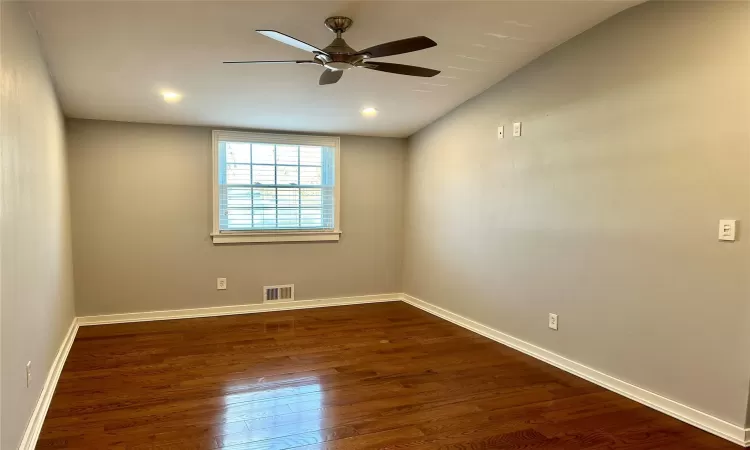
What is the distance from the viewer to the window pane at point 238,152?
480cm

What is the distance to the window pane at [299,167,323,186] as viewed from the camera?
5.10 m

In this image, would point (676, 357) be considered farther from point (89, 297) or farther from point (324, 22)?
point (89, 297)

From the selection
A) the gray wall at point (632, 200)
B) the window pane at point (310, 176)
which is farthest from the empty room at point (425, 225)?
the window pane at point (310, 176)

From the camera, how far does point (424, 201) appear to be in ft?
16.5

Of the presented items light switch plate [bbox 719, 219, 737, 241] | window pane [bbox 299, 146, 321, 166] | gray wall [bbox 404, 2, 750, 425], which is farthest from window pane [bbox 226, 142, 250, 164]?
light switch plate [bbox 719, 219, 737, 241]

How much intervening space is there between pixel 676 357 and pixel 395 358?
1811 millimetres

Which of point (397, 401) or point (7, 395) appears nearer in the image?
point (7, 395)

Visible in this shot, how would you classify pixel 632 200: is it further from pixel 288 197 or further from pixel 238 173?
pixel 238 173

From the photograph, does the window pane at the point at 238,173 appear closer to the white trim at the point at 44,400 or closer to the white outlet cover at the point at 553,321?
the white trim at the point at 44,400

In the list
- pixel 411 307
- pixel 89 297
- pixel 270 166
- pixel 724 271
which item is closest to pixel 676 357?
pixel 724 271

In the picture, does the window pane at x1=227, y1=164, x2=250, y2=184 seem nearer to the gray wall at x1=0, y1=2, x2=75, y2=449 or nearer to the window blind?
the window blind

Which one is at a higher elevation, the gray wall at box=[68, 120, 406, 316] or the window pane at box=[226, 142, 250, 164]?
the window pane at box=[226, 142, 250, 164]

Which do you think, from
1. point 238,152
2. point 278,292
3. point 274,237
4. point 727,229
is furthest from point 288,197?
point 727,229

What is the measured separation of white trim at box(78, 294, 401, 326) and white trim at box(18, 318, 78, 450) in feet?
2.58
